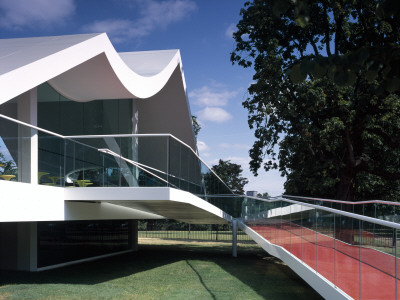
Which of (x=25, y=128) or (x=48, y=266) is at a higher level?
(x=25, y=128)

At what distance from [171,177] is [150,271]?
3.74m

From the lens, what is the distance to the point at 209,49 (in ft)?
73.0

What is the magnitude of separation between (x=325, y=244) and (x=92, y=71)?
9.08 metres

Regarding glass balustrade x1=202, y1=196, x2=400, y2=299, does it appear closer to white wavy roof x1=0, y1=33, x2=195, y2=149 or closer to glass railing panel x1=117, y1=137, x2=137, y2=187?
glass railing panel x1=117, y1=137, x2=137, y2=187

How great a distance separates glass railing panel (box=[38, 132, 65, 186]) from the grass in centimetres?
241

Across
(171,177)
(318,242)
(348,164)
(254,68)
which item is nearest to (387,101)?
(348,164)

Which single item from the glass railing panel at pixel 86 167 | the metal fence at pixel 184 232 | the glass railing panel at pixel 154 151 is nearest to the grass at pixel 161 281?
the glass railing panel at pixel 86 167

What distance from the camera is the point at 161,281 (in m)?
12.8

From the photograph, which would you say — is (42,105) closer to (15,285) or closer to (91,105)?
(91,105)

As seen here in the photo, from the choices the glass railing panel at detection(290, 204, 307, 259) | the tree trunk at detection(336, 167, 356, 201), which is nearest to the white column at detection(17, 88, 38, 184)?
the glass railing panel at detection(290, 204, 307, 259)

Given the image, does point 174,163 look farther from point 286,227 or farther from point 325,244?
point 325,244

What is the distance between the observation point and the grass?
10.7 meters

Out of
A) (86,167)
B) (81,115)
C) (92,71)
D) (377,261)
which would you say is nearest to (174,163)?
(86,167)

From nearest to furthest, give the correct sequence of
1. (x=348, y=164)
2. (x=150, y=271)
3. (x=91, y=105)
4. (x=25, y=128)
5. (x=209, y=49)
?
(x=25, y=128)
(x=150, y=271)
(x=91, y=105)
(x=348, y=164)
(x=209, y=49)
